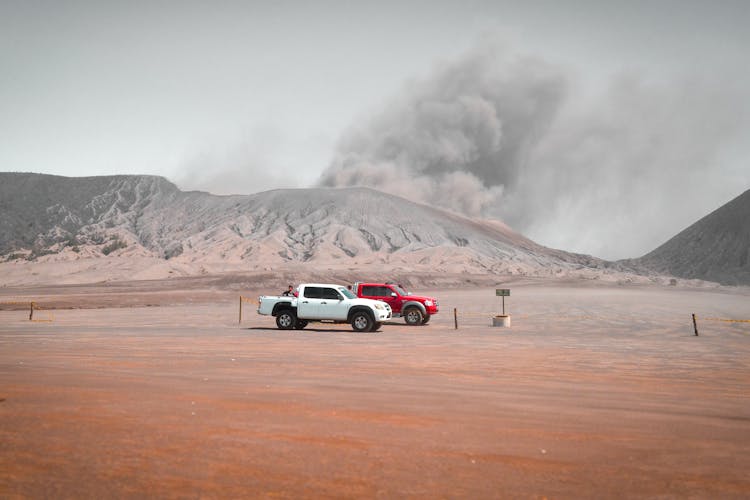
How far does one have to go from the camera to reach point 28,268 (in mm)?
81438

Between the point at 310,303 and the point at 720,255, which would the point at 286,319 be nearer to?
the point at 310,303

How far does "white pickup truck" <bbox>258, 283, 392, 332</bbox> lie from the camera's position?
22.0 meters

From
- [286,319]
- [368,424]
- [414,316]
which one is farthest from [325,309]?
[368,424]

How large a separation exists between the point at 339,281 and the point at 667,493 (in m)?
74.8

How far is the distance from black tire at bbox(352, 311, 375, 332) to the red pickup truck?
133 inches

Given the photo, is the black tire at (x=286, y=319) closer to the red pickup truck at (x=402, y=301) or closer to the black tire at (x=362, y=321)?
the black tire at (x=362, y=321)

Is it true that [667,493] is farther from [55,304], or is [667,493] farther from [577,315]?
[55,304]

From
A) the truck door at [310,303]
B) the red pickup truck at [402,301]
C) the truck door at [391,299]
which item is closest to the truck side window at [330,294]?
the truck door at [310,303]

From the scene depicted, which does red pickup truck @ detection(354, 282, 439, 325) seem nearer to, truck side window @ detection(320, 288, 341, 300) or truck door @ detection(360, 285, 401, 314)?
truck door @ detection(360, 285, 401, 314)

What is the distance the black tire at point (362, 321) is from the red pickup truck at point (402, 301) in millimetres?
3385

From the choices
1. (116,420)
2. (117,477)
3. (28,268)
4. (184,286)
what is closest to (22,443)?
(116,420)

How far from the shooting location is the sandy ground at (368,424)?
15.8 ft

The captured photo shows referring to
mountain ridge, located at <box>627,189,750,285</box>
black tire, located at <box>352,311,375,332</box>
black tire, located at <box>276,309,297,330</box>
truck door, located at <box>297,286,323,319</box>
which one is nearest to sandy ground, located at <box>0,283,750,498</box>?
black tire, located at <box>352,311,375,332</box>

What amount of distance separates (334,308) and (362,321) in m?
1.14
